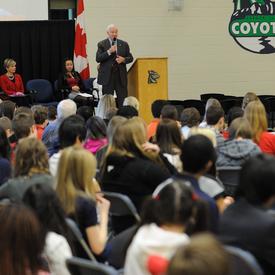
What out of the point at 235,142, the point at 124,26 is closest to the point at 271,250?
the point at 235,142

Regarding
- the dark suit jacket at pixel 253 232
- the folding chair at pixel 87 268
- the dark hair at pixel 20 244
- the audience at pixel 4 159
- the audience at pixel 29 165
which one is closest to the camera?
the dark hair at pixel 20 244

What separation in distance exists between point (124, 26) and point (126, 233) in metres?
10.2

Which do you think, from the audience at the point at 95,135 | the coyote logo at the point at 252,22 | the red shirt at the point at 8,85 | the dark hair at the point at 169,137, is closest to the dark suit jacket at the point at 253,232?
the dark hair at the point at 169,137

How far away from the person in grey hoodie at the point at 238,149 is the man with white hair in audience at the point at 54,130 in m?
1.40

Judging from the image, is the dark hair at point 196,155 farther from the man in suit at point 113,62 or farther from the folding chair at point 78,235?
the man in suit at point 113,62

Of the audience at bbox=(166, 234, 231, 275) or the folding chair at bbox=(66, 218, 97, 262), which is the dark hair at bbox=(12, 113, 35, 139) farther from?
the audience at bbox=(166, 234, 231, 275)

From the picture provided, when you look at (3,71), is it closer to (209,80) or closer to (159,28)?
(159,28)

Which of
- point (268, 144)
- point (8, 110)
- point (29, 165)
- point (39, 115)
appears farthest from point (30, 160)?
point (8, 110)

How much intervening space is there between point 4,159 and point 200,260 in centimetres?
305

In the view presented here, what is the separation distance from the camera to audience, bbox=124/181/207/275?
234 cm

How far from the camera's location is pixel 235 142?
4.78 m

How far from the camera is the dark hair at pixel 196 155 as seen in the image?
333 centimetres

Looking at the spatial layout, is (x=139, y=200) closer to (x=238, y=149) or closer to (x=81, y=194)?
(x=81, y=194)

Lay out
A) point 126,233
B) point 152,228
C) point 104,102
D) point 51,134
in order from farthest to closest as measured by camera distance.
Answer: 1. point 104,102
2. point 51,134
3. point 126,233
4. point 152,228
